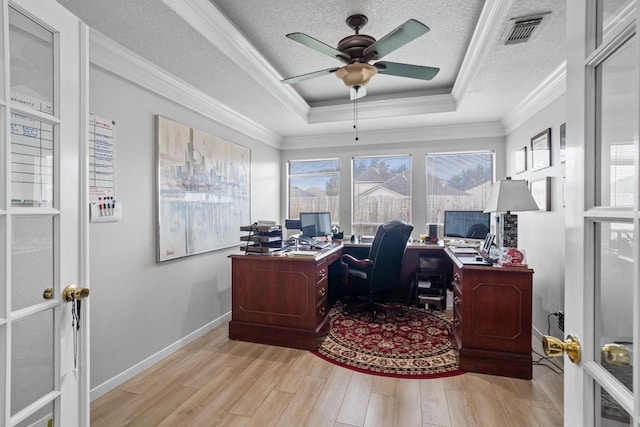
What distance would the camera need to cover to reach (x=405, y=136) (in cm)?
450

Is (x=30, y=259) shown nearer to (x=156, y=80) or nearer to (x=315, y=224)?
(x=156, y=80)

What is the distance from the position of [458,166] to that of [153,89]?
3.89 meters

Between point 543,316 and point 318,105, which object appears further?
point 318,105

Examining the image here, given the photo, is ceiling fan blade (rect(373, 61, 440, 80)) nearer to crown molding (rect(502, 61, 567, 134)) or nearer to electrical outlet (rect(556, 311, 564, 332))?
crown molding (rect(502, 61, 567, 134))

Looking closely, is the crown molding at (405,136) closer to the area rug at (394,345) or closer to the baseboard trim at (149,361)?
the area rug at (394,345)

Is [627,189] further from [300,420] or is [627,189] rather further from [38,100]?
[300,420]

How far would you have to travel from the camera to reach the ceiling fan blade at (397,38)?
5.57ft

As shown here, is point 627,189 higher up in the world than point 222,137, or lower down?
lower down

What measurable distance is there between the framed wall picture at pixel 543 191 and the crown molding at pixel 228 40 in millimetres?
2767

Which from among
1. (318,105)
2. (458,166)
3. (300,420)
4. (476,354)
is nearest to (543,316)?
(476,354)

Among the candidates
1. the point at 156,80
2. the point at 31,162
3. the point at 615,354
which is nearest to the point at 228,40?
the point at 156,80

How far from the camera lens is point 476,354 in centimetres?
240

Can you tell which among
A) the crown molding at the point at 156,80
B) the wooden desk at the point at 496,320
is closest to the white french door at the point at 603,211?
the wooden desk at the point at 496,320

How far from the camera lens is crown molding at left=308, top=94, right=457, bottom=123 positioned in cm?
365
